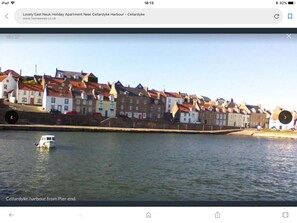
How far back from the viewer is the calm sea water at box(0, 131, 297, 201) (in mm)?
5777

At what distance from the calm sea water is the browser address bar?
7.39 ft

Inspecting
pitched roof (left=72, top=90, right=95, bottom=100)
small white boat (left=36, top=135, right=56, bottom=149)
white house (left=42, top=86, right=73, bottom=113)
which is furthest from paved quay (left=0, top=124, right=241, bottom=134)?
pitched roof (left=72, top=90, right=95, bottom=100)

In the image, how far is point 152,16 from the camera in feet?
9.96

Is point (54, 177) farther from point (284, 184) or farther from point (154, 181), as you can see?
point (284, 184)

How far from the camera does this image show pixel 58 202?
2.91 m

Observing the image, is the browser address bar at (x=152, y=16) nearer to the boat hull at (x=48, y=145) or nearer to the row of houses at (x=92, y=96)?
the row of houses at (x=92, y=96)

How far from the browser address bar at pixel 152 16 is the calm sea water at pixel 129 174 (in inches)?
88.7

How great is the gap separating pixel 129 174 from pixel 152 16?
199 inches

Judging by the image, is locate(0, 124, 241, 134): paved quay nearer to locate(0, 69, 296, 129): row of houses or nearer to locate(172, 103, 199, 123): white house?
locate(172, 103, 199, 123): white house

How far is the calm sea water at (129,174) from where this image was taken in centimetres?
578

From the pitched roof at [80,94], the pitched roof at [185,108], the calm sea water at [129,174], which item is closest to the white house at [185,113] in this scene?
the pitched roof at [185,108]

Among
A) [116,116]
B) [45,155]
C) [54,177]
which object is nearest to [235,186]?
[116,116]

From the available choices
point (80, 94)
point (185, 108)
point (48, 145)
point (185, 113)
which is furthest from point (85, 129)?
point (185, 108)
